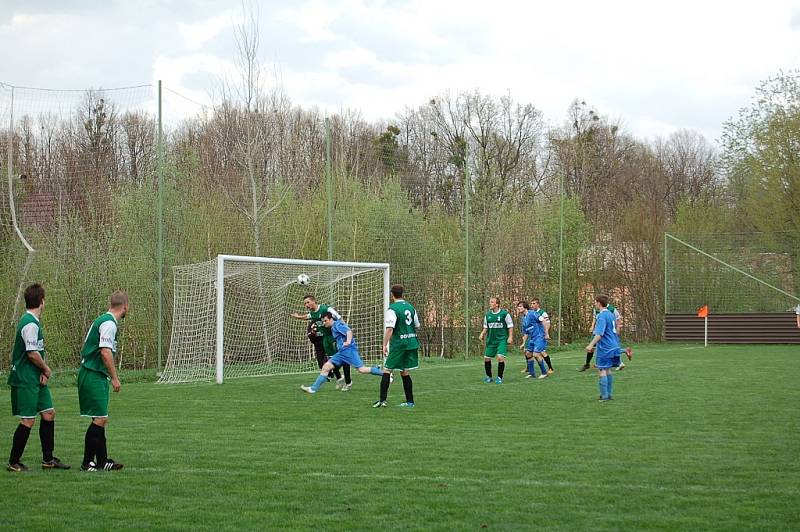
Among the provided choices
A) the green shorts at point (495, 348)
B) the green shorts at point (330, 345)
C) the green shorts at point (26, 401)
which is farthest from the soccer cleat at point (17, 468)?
the green shorts at point (495, 348)

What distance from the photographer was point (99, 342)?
8523mm

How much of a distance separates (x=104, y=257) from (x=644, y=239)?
978 inches

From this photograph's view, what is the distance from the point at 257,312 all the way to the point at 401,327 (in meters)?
8.67

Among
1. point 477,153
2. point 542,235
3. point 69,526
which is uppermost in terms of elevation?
point 477,153

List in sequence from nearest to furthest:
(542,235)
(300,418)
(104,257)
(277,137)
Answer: (300,418) → (104,257) → (277,137) → (542,235)

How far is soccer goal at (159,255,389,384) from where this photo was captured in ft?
64.9

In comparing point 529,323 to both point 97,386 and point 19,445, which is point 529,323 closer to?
A: point 97,386

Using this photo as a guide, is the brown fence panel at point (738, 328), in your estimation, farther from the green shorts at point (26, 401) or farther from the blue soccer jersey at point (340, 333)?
the green shorts at point (26, 401)

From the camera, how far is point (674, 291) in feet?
121

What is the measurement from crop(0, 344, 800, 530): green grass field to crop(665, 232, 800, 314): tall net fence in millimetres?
21081

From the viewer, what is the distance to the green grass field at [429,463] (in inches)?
263

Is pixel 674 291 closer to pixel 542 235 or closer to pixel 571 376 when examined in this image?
pixel 542 235

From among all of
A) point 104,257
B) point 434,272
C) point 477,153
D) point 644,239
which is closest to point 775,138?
point 644,239

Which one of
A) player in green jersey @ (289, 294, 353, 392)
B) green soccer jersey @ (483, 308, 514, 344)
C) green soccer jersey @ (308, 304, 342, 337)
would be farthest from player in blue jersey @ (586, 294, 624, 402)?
green soccer jersey @ (308, 304, 342, 337)
